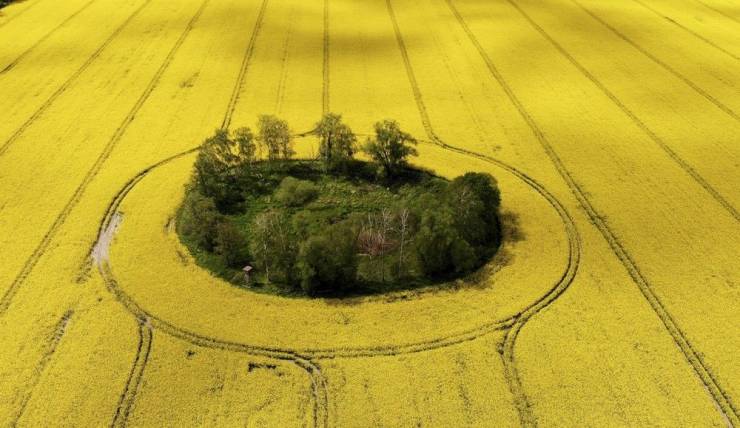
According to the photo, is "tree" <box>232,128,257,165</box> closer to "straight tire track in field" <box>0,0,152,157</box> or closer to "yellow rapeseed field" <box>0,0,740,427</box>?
"yellow rapeseed field" <box>0,0,740,427</box>

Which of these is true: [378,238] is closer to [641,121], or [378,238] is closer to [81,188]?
[81,188]

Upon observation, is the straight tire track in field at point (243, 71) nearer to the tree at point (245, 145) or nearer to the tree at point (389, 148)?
the tree at point (245, 145)

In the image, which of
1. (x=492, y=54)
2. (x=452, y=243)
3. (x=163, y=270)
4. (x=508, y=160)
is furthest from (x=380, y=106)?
(x=163, y=270)

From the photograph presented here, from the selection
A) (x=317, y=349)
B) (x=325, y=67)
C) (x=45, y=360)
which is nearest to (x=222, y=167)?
(x=45, y=360)

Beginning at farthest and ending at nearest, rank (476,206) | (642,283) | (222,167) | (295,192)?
(222,167)
(295,192)
(476,206)
(642,283)

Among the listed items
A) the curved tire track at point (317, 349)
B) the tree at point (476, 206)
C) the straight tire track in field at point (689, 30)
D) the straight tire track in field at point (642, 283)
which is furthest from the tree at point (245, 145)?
the straight tire track in field at point (689, 30)

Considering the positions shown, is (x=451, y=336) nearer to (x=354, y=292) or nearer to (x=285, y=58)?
→ (x=354, y=292)
